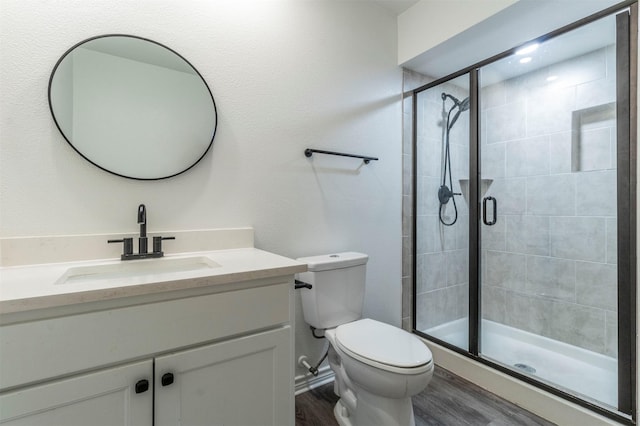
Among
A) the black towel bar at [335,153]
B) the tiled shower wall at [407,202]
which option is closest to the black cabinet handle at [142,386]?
the black towel bar at [335,153]

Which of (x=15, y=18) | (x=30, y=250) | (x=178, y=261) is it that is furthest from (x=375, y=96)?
(x=30, y=250)

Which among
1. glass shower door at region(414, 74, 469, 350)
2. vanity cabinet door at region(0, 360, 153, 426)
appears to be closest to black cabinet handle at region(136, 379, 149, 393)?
vanity cabinet door at region(0, 360, 153, 426)

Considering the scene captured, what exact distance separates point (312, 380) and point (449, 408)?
0.76 m

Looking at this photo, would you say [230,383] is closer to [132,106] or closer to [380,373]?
[380,373]

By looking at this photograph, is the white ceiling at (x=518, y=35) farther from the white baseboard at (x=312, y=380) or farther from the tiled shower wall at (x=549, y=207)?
the white baseboard at (x=312, y=380)

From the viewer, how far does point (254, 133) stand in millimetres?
1598

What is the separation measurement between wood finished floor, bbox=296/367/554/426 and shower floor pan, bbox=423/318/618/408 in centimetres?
22

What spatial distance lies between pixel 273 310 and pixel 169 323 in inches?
13.2

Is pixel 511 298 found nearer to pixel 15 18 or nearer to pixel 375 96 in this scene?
pixel 375 96

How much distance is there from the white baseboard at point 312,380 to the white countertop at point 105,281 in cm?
91

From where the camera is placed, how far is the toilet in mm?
1205

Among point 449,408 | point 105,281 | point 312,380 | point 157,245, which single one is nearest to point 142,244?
point 157,245

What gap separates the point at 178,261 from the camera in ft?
4.32

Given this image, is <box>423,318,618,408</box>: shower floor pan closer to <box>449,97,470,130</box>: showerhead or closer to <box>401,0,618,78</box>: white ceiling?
<box>449,97,470,130</box>: showerhead
